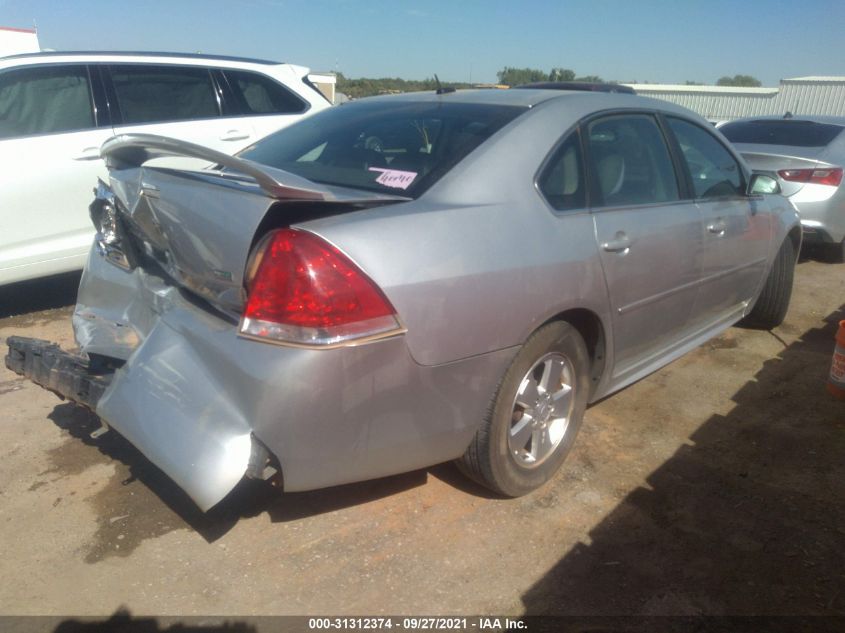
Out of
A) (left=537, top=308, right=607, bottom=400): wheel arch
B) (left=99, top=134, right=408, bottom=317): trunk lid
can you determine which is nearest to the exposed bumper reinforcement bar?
(left=99, top=134, right=408, bottom=317): trunk lid

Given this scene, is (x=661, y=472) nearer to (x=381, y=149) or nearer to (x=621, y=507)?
(x=621, y=507)

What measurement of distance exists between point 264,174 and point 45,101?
11.7 ft

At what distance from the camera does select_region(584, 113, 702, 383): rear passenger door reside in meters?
2.83

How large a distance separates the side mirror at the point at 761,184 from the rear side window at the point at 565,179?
1.62m

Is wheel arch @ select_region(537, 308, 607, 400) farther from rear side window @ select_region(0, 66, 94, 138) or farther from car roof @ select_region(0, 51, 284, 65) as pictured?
car roof @ select_region(0, 51, 284, 65)

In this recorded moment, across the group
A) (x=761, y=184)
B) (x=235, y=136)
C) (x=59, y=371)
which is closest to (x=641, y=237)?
(x=761, y=184)

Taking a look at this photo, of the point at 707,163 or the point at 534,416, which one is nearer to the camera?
the point at 534,416

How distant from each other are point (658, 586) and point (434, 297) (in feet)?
4.04

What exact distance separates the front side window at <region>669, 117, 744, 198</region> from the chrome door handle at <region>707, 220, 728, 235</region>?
0.15 meters

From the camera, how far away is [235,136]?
5453 mm

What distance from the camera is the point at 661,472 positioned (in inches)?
118

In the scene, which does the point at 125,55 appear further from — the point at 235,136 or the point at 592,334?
the point at 592,334

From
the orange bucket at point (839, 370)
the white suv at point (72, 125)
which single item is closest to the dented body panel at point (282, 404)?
the orange bucket at point (839, 370)

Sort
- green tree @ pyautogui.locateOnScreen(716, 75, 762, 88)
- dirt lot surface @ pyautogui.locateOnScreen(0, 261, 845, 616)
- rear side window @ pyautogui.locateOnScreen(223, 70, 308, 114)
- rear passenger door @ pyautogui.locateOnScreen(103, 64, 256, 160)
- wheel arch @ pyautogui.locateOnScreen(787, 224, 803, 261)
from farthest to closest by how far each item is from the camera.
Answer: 1. green tree @ pyautogui.locateOnScreen(716, 75, 762, 88)
2. rear side window @ pyautogui.locateOnScreen(223, 70, 308, 114)
3. rear passenger door @ pyautogui.locateOnScreen(103, 64, 256, 160)
4. wheel arch @ pyautogui.locateOnScreen(787, 224, 803, 261)
5. dirt lot surface @ pyautogui.locateOnScreen(0, 261, 845, 616)
